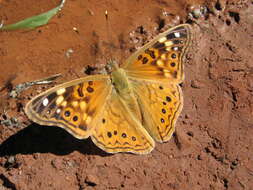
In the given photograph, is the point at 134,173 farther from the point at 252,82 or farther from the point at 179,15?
the point at 179,15

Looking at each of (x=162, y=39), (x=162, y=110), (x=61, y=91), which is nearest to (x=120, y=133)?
(x=162, y=110)

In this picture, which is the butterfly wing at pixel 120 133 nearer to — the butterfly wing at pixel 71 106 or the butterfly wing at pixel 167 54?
the butterfly wing at pixel 71 106

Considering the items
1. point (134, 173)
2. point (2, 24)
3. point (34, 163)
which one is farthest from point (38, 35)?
point (134, 173)

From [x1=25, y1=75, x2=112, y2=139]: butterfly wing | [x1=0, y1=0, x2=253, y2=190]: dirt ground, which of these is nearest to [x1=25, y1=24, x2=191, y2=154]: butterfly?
[x1=25, y1=75, x2=112, y2=139]: butterfly wing

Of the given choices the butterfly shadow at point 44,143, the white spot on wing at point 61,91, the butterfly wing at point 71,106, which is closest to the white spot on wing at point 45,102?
the butterfly wing at point 71,106

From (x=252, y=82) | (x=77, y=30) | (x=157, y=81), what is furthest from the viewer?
(x=77, y=30)

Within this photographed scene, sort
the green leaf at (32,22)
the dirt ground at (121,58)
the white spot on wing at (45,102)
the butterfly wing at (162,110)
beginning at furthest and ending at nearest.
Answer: the green leaf at (32,22)
the dirt ground at (121,58)
the butterfly wing at (162,110)
the white spot on wing at (45,102)

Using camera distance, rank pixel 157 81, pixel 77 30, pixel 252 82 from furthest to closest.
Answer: pixel 77 30 → pixel 252 82 → pixel 157 81
